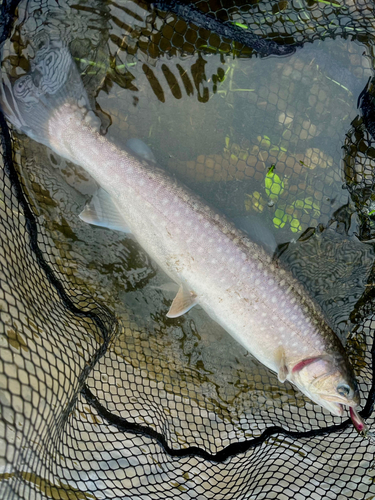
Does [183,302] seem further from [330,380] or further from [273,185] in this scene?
[273,185]

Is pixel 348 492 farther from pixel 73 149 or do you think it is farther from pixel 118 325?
pixel 73 149

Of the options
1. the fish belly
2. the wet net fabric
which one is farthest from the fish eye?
the wet net fabric

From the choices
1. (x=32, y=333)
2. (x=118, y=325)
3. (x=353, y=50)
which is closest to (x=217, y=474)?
(x=118, y=325)

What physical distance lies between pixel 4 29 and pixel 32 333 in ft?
6.87

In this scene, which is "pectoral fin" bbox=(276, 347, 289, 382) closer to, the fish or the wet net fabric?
the fish

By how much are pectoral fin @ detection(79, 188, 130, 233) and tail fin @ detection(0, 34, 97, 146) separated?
50 cm

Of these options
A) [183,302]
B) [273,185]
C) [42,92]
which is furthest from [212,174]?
[42,92]

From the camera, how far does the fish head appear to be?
2.48 metres

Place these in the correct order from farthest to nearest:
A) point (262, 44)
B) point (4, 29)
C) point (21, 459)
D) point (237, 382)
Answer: point (237, 382), point (262, 44), point (4, 29), point (21, 459)

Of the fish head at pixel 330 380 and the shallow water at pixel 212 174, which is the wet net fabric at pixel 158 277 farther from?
the fish head at pixel 330 380

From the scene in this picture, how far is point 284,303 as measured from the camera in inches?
99.0

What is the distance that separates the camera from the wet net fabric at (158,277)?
2.68 m

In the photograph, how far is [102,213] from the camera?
265 centimetres

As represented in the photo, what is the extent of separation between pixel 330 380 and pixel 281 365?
0.33 metres
